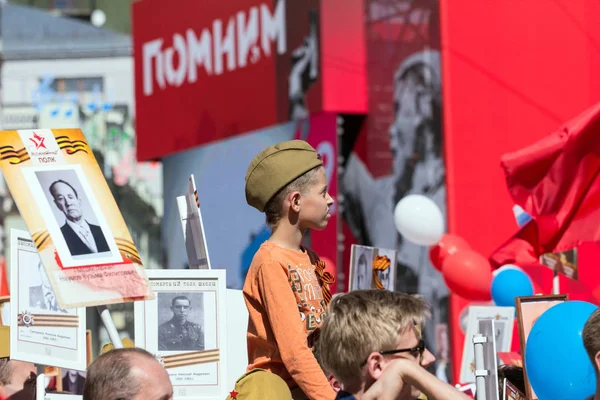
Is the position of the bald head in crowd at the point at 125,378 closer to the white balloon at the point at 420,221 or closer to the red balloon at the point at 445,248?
the white balloon at the point at 420,221

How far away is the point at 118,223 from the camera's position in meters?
3.80

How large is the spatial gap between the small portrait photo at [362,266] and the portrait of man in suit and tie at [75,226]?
4.10 ft

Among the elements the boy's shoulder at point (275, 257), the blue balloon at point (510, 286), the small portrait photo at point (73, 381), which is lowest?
the small portrait photo at point (73, 381)

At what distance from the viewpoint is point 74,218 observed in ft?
12.2

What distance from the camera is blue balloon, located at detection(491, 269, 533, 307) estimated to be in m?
6.58

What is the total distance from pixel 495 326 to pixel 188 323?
173 cm

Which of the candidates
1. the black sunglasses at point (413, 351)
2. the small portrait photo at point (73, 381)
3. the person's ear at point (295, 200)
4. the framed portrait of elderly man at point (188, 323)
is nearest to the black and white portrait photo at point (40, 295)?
the framed portrait of elderly man at point (188, 323)

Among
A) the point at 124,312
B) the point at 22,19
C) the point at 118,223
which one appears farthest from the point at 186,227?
the point at 22,19

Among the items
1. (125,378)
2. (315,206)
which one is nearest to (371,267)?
(315,206)

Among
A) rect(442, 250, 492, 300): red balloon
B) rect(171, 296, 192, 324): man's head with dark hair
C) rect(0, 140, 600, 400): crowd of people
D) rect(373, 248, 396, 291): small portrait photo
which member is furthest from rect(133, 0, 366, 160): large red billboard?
rect(0, 140, 600, 400): crowd of people

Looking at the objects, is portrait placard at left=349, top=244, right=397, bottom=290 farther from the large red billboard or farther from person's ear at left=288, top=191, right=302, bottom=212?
the large red billboard

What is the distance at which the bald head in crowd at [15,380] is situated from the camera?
4.71m

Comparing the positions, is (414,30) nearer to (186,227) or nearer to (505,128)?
(505,128)

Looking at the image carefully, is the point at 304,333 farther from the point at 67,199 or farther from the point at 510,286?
the point at 510,286
